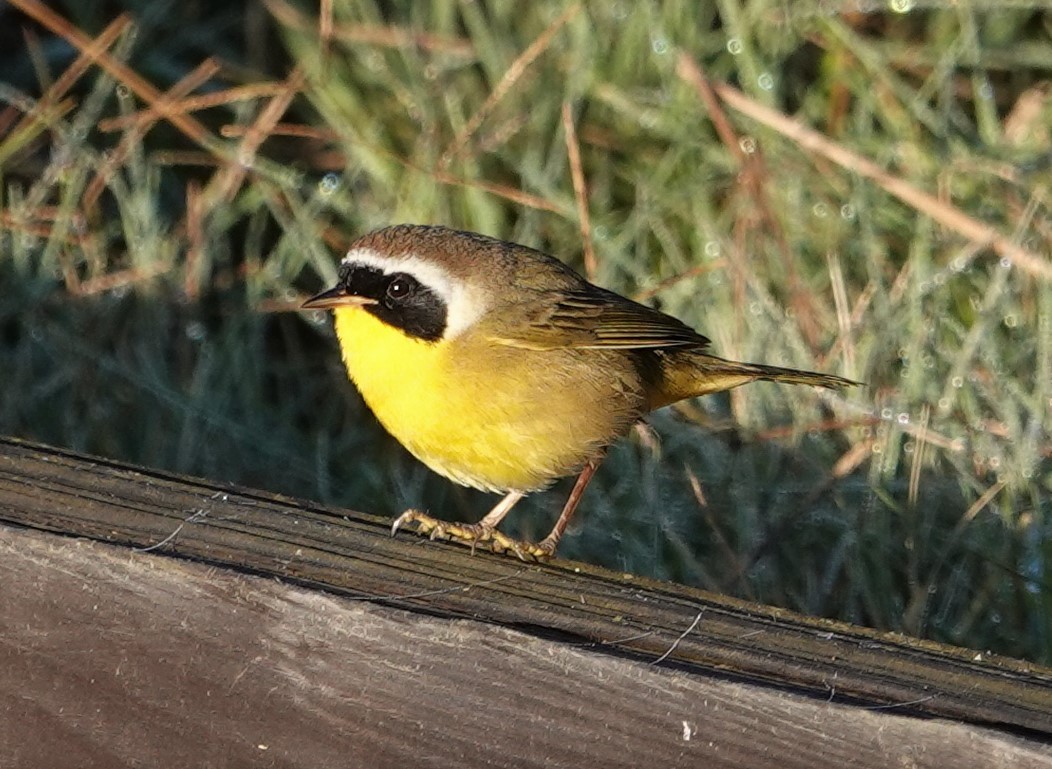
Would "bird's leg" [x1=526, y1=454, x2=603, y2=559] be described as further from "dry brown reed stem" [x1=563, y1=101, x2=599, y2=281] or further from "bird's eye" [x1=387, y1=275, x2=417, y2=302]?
"dry brown reed stem" [x1=563, y1=101, x2=599, y2=281]

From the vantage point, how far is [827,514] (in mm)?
4254

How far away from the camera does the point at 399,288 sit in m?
3.63

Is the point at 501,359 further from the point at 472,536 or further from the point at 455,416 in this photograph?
the point at 472,536

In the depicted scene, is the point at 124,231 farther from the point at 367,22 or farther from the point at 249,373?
the point at 367,22

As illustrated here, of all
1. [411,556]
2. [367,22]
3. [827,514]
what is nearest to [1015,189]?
[827,514]

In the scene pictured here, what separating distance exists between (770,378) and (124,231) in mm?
2394

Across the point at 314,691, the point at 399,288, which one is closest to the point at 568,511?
the point at 399,288

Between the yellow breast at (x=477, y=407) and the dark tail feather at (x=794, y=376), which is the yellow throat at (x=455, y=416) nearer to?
the yellow breast at (x=477, y=407)

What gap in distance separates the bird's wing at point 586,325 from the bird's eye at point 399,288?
21 cm

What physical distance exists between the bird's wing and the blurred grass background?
0.45m

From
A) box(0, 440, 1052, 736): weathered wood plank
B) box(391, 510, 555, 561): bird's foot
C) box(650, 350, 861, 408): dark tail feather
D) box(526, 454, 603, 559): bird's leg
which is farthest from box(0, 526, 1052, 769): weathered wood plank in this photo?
box(650, 350, 861, 408): dark tail feather

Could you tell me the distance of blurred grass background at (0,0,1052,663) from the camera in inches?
168

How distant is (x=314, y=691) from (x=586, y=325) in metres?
2.07

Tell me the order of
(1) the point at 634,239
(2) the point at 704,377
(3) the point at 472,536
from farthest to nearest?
(1) the point at 634,239, (2) the point at 704,377, (3) the point at 472,536
